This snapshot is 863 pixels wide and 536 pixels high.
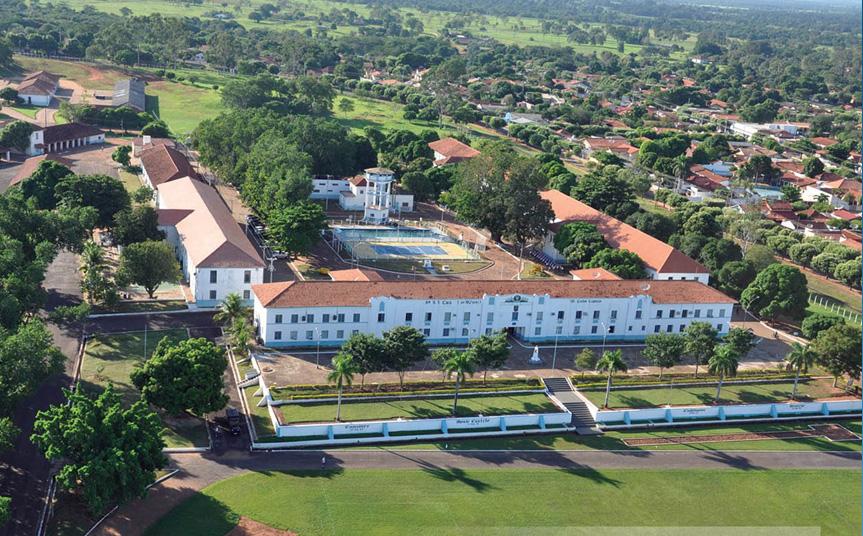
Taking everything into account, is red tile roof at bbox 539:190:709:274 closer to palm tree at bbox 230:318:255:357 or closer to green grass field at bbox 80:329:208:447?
palm tree at bbox 230:318:255:357

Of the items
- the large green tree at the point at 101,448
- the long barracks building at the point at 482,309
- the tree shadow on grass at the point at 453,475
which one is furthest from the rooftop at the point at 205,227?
the tree shadow on grass at the point at 453,475

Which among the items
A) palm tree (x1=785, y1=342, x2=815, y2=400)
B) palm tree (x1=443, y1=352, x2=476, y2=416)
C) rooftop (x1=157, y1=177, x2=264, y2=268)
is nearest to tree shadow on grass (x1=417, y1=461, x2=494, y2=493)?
palm tree (x1=443, y1=352, x2=476, y2=416)

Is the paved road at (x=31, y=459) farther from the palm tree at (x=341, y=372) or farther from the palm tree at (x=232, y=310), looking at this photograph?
the palm tree at (x=341, y=372)

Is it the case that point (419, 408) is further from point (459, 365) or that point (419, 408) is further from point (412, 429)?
point (459, 365)

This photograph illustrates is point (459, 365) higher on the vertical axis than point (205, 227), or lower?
lower

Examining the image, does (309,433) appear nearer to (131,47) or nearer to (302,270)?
(302,270)

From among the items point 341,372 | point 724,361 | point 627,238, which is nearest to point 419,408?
point 341,372

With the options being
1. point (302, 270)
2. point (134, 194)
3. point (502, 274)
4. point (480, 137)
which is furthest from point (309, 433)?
point (480, 137)

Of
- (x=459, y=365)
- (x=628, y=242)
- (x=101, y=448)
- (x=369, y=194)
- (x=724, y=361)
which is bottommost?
(x=101, y=448)
